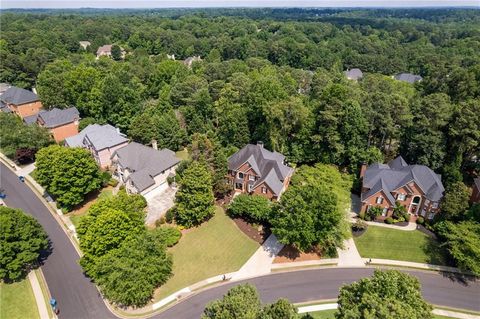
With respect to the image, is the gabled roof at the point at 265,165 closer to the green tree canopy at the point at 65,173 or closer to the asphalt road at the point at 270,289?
the asphalt road at the point at 270,289

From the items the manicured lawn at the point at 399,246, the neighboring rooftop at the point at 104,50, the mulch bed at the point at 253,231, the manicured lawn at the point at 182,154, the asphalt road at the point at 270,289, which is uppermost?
the neighboring rooftop at the point at 104,50

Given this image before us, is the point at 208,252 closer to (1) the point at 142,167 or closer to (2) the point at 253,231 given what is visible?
(2) the point at 253,231

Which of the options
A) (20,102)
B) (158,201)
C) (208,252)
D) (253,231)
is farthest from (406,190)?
(20,102)

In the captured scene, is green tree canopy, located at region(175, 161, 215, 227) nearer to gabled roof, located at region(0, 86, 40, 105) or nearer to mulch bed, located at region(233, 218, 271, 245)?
mulch bed, located at region(233, 218, 271, 245)

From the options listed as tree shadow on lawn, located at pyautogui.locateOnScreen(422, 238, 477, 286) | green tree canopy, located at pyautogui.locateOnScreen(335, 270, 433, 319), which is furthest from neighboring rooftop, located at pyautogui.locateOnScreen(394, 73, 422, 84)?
green tree canopy, located at pyautogui.locateOnScreen(335, 270, 433, 319)

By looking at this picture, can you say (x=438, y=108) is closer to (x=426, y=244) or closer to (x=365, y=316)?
(x=426, y=244)

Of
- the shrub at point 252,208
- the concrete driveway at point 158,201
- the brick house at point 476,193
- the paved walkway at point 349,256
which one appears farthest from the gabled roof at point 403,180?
the concrete driveway at point 158,201
